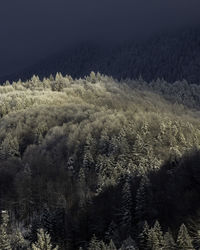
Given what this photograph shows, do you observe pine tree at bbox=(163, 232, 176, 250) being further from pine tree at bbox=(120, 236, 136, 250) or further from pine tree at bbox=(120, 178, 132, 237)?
pine tree at bbox=(120, 178, 132, 237)

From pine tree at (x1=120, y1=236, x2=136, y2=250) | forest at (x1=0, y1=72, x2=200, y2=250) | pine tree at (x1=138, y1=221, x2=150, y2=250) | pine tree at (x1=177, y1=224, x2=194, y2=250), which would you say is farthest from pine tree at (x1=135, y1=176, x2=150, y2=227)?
pine tree at (x1=177, y1=224, x2=194, y2=250)

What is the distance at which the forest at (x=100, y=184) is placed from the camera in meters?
72.6

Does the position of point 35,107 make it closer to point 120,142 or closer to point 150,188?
point 120,142

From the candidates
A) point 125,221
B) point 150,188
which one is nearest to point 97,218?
point 125,221

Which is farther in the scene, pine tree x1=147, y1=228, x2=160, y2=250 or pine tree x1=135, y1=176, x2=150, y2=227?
pine tree x1=135, y1=176, x2=150, y2=227

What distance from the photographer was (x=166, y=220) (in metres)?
73.8

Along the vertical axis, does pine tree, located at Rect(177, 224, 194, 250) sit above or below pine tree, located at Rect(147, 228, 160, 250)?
below

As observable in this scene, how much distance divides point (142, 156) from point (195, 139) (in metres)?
26.0

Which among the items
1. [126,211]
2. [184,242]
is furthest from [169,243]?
[126,211]

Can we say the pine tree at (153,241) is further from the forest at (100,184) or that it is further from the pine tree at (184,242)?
the pine tree at (184,242)

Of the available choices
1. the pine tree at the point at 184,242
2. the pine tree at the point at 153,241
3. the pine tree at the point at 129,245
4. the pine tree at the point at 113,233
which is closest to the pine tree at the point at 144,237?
the pine tree at the point at 129,245

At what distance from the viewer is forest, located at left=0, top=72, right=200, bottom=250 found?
72625 millimetres

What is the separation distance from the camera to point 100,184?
93688 millimetres

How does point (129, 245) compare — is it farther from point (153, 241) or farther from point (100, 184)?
point (100, 184)
